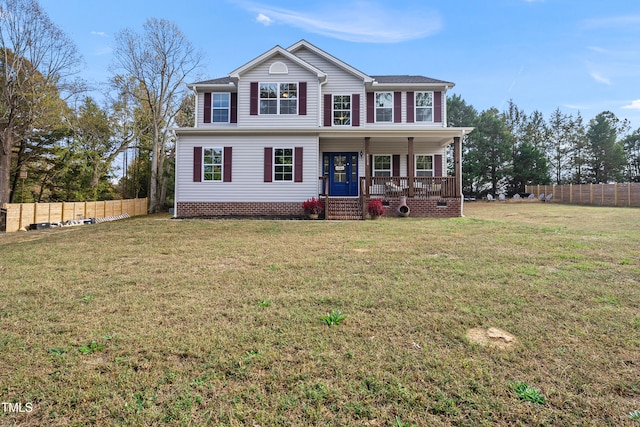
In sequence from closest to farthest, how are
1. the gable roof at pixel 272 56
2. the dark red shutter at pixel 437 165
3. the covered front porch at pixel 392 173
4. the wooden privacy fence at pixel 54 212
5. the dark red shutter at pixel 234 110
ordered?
the covered front porch at pixel 392 173
the wooden privacy fence at pixel 54 212
the gable roof at pixel 272 56
the dark red shutter at pixel 234 110
the dark red shutter at pixel 437 165

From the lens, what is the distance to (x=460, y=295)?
373 centimetres

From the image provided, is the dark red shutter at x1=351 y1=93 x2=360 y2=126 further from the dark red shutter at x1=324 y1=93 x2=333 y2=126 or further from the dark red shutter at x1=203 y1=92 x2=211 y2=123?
the dark red shutter at x1=203 y1=92 x2=211 y2=123

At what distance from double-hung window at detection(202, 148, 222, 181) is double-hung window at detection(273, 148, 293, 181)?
7.81ft

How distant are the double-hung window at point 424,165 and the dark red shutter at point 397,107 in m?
2.20

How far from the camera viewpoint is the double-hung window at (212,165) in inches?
520

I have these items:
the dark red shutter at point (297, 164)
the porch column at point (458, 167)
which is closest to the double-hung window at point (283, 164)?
the dark red shutter at point (297, 164)

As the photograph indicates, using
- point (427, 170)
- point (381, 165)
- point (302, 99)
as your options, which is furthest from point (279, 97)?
point (427, 170)

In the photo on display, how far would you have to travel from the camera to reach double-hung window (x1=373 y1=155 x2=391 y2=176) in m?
15.6

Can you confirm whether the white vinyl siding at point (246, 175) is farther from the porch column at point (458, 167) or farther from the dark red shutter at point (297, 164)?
the porch column at point (458, 167)

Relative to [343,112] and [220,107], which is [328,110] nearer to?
[343,112]

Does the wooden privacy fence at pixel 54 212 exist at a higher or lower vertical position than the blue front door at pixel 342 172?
lower

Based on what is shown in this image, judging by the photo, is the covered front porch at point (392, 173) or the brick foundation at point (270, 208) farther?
the brick foundation at point (270, 208)

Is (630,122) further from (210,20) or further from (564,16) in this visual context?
(210,20)

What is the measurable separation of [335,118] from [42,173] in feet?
67.5
